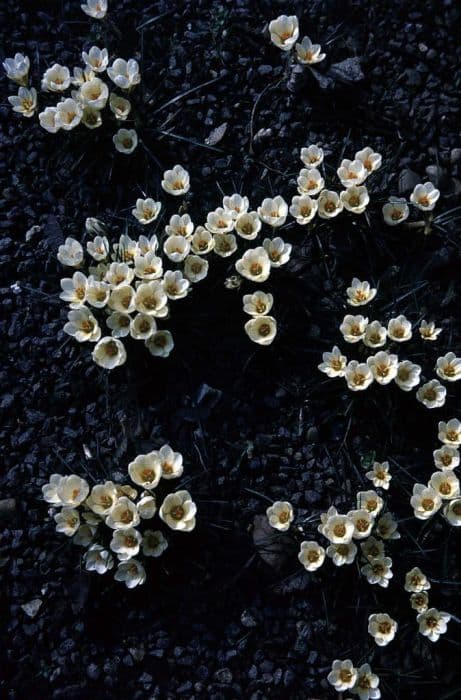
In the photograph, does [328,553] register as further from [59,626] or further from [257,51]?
[257,51]

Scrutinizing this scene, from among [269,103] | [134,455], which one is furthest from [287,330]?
[269,103]

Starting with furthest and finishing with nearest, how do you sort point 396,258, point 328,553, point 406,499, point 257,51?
point 257,51 → point 396,258 → point 406,499 → point 328,553

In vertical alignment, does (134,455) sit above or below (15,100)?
below

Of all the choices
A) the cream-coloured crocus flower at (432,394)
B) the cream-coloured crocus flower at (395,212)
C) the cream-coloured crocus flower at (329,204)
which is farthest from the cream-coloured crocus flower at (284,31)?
the cream-coloured crocus flower at (432,394)

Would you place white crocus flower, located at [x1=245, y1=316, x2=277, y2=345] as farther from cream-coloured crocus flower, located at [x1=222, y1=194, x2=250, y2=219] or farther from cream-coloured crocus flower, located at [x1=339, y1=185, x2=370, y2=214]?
cream-coloured crocus flower, located at [x1=339, y1=185, x2=370, y2=214]

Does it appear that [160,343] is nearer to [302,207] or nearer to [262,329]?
[262,329]

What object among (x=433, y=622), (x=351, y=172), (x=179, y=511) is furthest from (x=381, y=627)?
(x=351, y=172)
